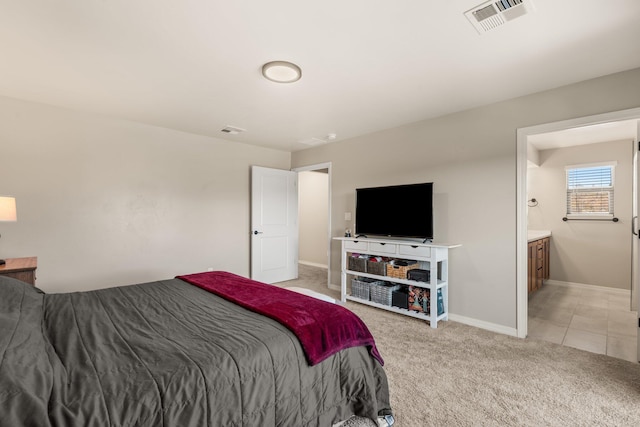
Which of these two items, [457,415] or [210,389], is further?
[457,415]

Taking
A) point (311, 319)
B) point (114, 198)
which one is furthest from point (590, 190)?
point (114, 198)

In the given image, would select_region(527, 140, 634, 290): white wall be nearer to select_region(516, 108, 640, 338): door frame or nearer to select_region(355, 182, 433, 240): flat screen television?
select_region(516, 108, 640, 338): door frame

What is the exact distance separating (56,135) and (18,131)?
303 mm

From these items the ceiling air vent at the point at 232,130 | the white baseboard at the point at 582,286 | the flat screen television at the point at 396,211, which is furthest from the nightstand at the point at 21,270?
the white baseboard at the point at 582,286

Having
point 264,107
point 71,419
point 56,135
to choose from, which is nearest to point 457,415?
point 71,419

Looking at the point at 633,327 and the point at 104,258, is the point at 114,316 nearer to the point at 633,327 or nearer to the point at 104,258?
the point at 104,258

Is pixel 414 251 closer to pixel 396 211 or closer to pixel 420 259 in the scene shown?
pixel 420 259

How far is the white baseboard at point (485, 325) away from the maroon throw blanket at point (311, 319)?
6.72ft

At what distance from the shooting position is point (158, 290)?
2.30 metres

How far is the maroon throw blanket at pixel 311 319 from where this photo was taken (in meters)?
1.51

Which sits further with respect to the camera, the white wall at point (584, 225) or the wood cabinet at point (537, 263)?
the white wall at point (584, 225)

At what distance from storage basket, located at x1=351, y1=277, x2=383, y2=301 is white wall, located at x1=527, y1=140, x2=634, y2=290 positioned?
3550 millimetres

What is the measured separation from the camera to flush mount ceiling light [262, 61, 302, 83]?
2.39m

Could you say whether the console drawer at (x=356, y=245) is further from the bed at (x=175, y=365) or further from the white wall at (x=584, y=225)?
the white wall at (x=584, y=225)
